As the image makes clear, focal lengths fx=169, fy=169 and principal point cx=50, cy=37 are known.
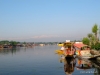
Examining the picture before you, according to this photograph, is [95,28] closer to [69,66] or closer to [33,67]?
[69,66]

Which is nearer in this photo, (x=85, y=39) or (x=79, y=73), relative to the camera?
(x=79, y=73)

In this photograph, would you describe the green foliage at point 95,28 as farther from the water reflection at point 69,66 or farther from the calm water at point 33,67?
the water reflection at point 69,66

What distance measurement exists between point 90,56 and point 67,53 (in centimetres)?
423

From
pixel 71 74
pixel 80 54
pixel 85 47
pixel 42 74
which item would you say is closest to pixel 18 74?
pixel 42 74

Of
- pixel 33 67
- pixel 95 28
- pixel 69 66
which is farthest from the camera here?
pixel 95 28

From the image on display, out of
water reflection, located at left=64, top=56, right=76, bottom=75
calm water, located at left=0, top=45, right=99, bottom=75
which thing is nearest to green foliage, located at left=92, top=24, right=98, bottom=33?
calm water, located at left=0, top=45, right=99, bottom=75

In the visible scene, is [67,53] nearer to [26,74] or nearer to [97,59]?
[97,59]

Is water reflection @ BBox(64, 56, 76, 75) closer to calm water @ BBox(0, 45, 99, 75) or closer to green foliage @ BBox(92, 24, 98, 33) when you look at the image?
calm water @ BBox(0, 45, 99, 75)

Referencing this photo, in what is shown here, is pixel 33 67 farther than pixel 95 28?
No

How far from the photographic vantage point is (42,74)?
18625mm

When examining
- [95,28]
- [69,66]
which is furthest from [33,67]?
[95,28]

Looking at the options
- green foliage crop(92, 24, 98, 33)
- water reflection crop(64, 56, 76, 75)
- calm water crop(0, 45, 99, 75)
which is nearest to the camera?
calm water crop(0, 45, 99, 75)

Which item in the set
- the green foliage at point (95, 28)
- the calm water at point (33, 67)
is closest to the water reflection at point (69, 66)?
the calm water at point (33, 67)

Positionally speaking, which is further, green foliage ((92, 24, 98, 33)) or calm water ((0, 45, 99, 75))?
green foliage ((92, 24, 98, 33))
